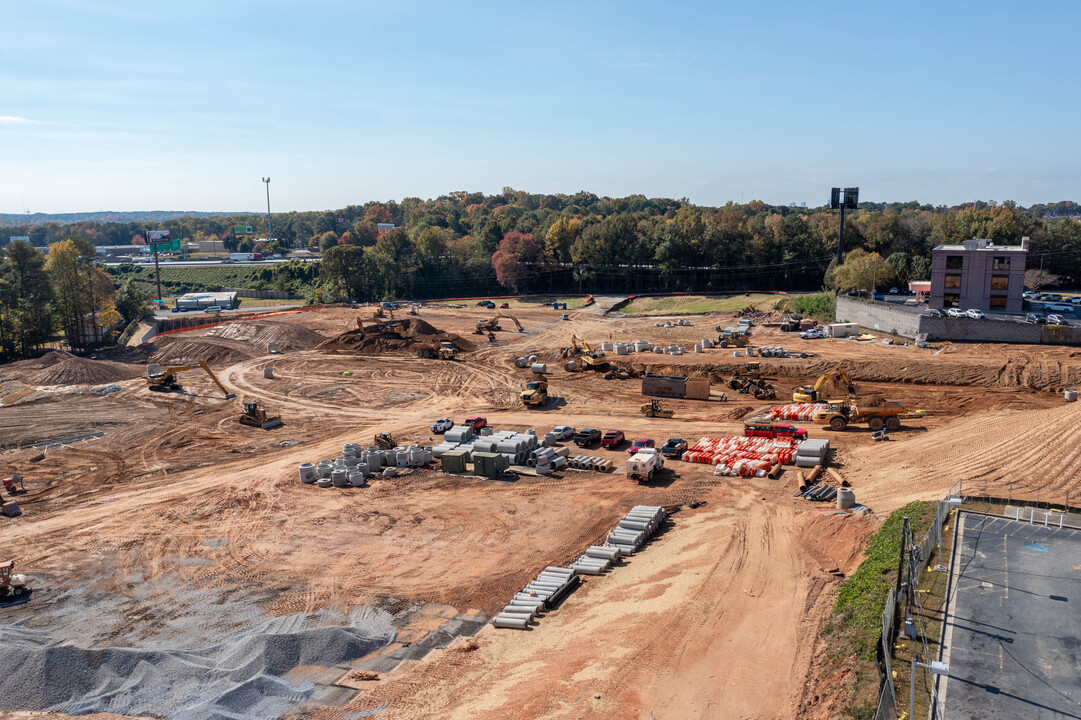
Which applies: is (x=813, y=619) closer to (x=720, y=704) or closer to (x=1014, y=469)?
(x=720, y=704)

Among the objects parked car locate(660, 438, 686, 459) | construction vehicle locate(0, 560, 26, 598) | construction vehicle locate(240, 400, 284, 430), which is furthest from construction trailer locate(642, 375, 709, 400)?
construction vehicle locate(0, 560, 26, 598)

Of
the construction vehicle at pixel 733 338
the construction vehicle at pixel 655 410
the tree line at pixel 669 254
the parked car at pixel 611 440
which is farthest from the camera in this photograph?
the tree line at pixel 669 254

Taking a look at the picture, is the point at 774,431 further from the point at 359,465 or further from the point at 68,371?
the point at 68,371

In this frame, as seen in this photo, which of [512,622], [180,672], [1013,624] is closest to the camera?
[1013,624]

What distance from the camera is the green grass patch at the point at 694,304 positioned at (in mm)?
87750

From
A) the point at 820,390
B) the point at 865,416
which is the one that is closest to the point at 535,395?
the point at 820,390

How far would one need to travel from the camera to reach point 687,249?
106 metres

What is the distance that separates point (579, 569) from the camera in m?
25.3

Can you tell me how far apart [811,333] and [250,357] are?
50726 mm

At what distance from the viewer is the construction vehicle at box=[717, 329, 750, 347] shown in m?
66.1

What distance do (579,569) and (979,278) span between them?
5690 cm

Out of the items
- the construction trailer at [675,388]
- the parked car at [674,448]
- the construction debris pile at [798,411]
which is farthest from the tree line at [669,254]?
the parked car at [674,448]

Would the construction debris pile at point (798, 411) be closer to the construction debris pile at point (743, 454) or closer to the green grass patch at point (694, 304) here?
the construction debris pile at point (743, 454)

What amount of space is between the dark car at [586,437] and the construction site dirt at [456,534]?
1.62 metres
